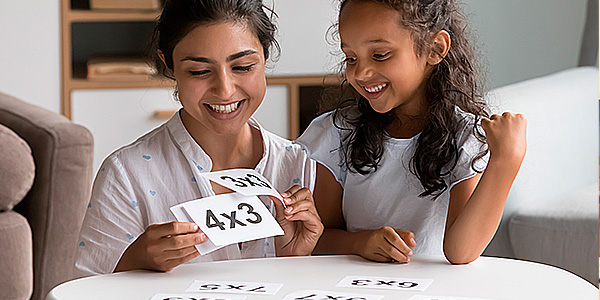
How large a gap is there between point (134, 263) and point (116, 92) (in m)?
2.45

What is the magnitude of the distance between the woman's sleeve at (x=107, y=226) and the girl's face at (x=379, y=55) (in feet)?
1.49

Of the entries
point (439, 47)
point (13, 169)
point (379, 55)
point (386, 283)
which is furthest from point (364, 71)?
point (13, 169)

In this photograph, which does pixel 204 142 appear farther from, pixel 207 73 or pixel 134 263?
pixel 134 263

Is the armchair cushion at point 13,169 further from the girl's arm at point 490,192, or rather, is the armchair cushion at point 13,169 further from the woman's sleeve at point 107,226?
the girl's arm at point 490,192

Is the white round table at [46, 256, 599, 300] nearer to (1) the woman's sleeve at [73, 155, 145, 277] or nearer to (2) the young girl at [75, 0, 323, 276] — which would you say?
(2) the young girl at [75, 0, 323, 276]

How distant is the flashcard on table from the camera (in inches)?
40.6

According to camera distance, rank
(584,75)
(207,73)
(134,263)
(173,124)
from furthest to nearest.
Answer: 1. (584,75)
2. (173,124)
3. (207,73)
4. (134,263)

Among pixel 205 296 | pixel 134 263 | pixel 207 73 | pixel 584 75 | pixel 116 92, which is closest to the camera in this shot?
pixel 205 296

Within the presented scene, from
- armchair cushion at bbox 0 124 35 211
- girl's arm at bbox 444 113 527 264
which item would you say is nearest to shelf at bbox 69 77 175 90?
armchair cushion at bbox 0 124 35 211

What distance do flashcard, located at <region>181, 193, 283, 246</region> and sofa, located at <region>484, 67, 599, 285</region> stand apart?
1.09 meters

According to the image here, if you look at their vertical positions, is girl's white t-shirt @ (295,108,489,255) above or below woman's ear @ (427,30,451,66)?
below

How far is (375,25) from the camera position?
1.10 metres

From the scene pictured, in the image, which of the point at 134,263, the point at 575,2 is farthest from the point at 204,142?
the point at 575,2

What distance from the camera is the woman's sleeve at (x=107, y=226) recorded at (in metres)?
1.22
